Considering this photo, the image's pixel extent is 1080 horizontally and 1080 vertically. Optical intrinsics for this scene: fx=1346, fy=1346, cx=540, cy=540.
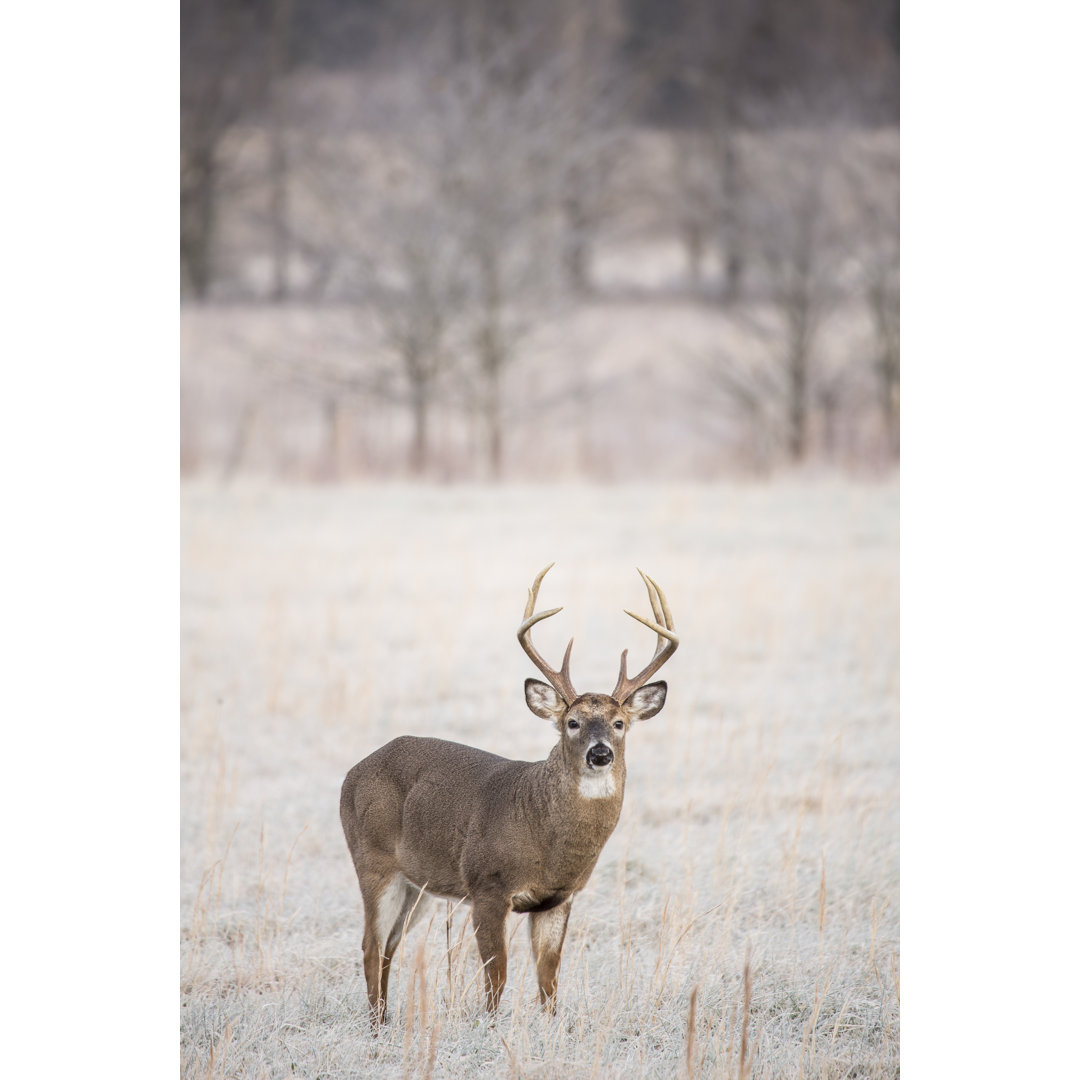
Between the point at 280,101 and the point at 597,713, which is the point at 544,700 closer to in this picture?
the point at 597,713

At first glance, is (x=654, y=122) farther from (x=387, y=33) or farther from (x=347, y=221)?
(x=347, y=221)

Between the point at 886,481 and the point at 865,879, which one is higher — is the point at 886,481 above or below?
above

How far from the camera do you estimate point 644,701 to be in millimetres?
2639

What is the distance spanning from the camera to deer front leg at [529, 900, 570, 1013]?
2.76 m

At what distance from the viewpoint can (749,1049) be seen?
296 cm

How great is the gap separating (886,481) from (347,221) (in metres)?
6.50

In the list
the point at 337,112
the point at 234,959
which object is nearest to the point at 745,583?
the point at 234,959

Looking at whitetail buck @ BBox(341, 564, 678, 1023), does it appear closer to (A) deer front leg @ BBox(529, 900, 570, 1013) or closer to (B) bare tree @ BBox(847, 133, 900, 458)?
(A) deer front leg @ BBox(529, 900, 570, 1013)

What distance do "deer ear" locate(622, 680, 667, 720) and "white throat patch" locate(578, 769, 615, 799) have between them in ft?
0.41

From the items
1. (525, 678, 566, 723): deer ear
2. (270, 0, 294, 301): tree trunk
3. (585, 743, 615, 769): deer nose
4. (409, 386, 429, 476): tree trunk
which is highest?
(270, 0, 294, 301): tree trunk

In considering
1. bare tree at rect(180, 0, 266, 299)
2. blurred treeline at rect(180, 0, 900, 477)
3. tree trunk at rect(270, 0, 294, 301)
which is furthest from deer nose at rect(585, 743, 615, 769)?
bare tree at rect(180, 0, 266, 299)

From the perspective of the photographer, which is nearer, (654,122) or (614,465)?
(614,465)

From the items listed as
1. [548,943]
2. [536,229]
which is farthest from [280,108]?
[548,943]

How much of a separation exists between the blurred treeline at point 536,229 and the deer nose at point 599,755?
10.2m
